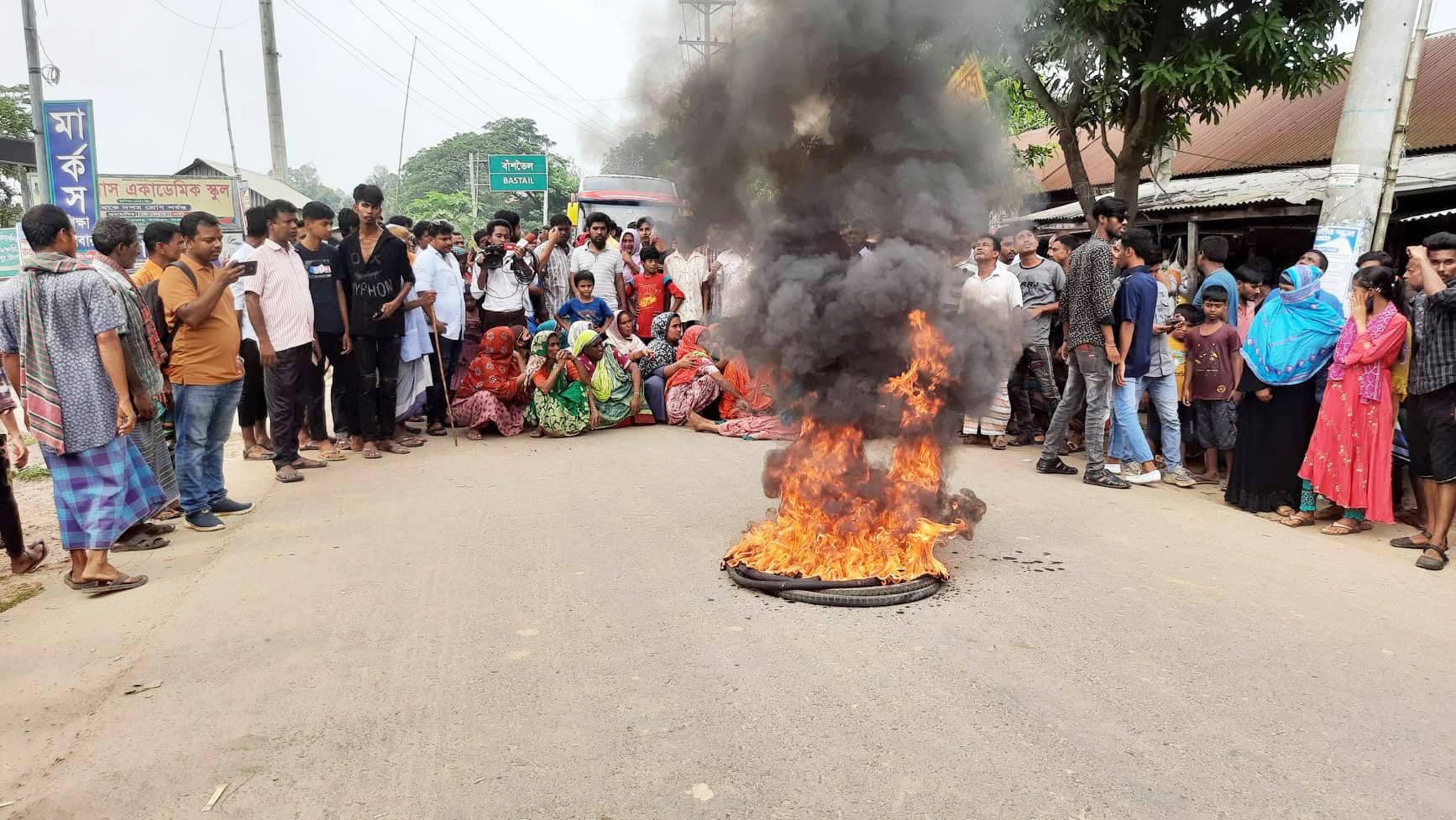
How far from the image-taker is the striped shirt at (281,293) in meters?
7.22

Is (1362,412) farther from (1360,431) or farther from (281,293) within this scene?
(281,293)

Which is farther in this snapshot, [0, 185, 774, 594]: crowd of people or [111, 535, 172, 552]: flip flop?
[111, 535, 172, 552]: flip flop

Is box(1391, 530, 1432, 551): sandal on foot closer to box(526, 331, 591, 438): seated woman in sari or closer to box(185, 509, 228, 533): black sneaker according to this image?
box(526, 331, 591, 438): seated woman in sari

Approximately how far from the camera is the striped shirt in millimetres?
7219

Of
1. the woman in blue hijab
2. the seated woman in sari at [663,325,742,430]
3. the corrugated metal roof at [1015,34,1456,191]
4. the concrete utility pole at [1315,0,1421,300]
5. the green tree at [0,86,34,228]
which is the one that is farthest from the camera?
the green tree at [0,86,34,228]

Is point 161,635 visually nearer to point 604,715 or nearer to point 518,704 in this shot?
point 518,704

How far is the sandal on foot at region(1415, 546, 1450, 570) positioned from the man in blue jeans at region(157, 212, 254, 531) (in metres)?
7.46

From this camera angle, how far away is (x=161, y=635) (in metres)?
4.11

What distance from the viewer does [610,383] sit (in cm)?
970

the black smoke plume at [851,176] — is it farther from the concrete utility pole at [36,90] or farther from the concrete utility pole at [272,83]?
the concrete utility pole at [272,83]

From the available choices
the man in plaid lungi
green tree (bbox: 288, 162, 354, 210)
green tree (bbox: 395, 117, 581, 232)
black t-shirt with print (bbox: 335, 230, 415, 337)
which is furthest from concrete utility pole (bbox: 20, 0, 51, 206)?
green tree (bbox: 288, 162, 354, 210)

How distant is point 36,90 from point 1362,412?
1671cm

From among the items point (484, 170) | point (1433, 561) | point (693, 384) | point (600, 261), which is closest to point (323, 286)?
point (600, 261)

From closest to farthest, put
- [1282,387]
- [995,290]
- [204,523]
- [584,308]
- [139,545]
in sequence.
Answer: [139,545] → [204,523] → [1282,387] → [995,290] → [584,308]
